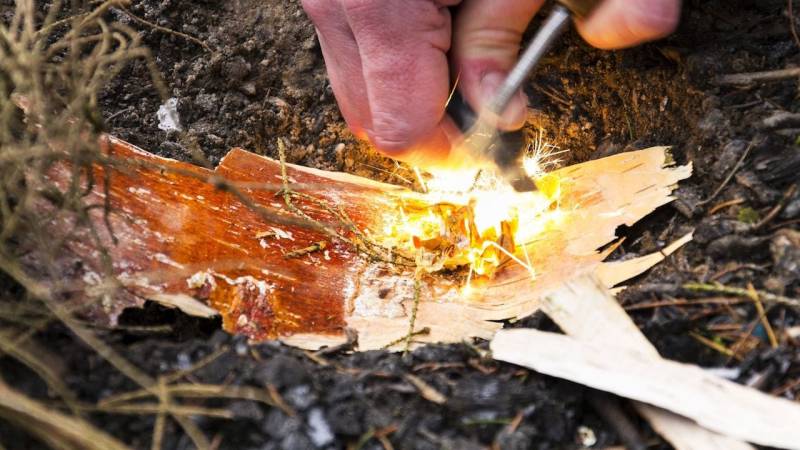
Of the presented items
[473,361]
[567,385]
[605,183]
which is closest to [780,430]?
[567,385]

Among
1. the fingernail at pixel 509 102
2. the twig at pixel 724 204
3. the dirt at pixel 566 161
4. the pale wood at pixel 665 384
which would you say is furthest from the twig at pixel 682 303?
the fingernail at pixel 509 102

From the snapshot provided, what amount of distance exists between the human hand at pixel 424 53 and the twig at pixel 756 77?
28 cm

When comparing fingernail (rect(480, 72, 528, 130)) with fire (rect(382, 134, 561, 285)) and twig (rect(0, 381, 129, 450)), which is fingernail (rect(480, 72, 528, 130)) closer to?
fire (rect(382, 134, 561, 285))

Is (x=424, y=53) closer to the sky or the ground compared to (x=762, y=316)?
closer to the sky

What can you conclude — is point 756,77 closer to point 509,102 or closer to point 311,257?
point 509,102

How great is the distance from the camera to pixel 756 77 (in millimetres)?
1955

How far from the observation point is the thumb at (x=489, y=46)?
2.10 m

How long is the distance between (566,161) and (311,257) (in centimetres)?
103

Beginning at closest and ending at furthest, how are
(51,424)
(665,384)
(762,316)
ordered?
(51,424)
(665,384)
(762,316)

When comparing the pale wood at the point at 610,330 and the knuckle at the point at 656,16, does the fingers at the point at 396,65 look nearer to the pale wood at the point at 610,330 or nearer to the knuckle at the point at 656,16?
the knuckle at the point at 656,16

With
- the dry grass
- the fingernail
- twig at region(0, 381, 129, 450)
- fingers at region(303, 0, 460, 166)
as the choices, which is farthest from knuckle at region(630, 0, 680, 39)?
twig at region(0, 381, 129, 450)

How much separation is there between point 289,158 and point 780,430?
193 centimetres

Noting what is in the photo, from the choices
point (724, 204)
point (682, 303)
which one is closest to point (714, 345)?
point (682, 303)

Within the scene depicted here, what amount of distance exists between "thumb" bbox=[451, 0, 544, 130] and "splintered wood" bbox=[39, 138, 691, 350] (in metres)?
0.37
